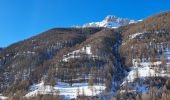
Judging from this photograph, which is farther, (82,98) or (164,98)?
(82,98)

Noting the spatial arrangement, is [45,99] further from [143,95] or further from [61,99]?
[143,95]

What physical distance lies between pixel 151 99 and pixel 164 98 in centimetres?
1006

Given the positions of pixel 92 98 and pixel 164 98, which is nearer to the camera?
pixel 164 98

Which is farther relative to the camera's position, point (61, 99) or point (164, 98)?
point (61, 99)

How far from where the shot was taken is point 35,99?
656 feet

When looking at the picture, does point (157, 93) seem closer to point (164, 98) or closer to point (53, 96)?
point (164, 98)

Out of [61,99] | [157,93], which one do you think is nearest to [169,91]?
[157,93]

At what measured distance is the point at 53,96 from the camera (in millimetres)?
199375

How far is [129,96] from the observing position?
199 metres

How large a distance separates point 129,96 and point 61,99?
39.8m

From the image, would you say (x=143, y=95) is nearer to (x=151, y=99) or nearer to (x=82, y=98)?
(x=151, y=99)

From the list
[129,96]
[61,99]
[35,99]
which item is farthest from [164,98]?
[35,99]

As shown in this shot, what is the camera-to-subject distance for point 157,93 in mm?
196125

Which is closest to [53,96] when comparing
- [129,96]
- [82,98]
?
[82,98]
